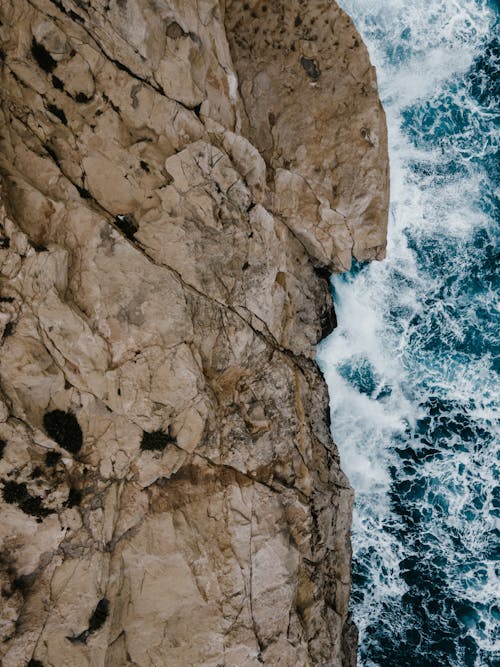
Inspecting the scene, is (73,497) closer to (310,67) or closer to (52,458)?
(52,458)

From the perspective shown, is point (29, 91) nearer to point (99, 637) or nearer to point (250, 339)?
point (250, 339)

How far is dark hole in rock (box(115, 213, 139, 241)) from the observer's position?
49.1ft

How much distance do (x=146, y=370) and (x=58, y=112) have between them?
9.88 m

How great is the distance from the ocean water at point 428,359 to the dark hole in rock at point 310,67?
8.70 meters

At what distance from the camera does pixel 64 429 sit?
1359 cm

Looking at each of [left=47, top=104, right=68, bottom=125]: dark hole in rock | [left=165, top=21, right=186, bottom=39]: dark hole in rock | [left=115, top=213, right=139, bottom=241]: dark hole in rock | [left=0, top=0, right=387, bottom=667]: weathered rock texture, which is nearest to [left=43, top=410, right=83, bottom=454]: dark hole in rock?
[left=0, top=0, right=387, bottom=667]: weathered rock texture

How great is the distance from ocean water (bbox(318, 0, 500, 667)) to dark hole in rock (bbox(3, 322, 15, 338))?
691 inches

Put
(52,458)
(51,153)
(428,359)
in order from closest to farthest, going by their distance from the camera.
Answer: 1. (52,458)
2. (51,153)
3. (428,359)

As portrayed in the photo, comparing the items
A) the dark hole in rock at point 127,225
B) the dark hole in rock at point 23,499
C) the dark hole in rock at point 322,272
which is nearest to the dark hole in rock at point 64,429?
the dark hole in rock at point 23,499

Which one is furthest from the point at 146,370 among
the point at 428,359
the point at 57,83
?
the point at 428,359

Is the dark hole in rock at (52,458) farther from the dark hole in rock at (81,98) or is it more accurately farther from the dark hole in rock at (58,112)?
the dark hole in rock at (81,98)

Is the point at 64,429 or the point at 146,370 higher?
the point at 146,370

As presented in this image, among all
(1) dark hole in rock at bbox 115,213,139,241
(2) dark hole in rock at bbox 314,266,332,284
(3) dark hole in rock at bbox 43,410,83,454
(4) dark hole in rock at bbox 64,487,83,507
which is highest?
(2) dark hole in rock at bbox 314,266,332,284

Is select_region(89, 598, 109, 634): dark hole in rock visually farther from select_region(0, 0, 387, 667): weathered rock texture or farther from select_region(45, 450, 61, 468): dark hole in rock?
select_region(45, 450, 61, 468): dark hole in rock
